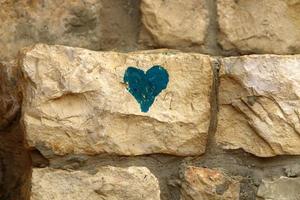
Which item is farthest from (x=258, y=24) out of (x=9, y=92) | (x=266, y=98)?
(x=9, y=92)


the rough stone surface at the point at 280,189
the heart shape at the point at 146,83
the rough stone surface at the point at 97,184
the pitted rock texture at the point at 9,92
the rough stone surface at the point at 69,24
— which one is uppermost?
the rough stone surface at the point at 69,24

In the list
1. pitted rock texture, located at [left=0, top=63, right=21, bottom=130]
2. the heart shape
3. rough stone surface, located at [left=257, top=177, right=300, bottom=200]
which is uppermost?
the heart shape

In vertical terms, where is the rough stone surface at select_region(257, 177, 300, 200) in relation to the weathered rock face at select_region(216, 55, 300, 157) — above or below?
below

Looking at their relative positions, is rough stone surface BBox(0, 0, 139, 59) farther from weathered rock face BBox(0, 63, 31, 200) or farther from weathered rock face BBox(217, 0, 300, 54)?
weathered rock face BBox(217, 0, 300, 54)

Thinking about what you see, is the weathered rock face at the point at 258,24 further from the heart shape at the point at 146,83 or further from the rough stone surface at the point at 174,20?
the heart shape at the point at 146,83

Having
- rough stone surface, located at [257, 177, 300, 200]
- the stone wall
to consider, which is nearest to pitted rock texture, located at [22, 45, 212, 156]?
the stone wall

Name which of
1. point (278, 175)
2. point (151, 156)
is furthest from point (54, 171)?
point (278, 175)

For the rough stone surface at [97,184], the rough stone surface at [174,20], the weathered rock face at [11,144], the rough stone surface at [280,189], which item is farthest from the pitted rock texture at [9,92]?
the rough stone surface at [280,189]
